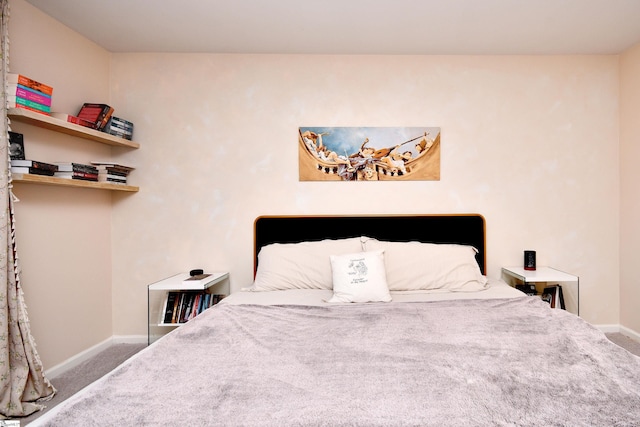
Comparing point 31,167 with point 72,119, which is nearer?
point 31,167

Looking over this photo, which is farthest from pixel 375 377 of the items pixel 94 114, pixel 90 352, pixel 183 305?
pixel 94 114

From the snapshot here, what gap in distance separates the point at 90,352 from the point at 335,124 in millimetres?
2717

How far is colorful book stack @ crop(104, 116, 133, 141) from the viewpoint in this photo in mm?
2584

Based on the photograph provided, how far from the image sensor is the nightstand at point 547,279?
2.49m

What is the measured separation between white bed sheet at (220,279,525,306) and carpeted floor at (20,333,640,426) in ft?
3.59

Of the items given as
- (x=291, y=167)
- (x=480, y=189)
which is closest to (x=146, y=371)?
(x=291, y=167)

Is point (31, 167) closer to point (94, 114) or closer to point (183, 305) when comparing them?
point (94, 114)

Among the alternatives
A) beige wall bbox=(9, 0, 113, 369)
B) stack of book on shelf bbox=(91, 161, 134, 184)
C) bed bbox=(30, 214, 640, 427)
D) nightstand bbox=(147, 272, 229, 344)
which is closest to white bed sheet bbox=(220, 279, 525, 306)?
bed bbox=(30, 214, 640, 427)

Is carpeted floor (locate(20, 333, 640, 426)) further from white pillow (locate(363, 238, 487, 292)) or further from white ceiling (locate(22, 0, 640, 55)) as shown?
white ceiling (locate(22, 0, 640, 55))

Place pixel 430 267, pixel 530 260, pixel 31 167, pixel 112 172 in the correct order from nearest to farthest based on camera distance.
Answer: pixel 31 167 < pixel 430 267 < pixel 112 172 < pixel 530 260

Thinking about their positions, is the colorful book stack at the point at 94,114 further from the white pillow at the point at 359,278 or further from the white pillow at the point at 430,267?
the white pillow at the point at 430,267

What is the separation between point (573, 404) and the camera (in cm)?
95

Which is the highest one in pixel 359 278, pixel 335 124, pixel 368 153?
pixel 335 124

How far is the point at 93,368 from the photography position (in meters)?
2.42
